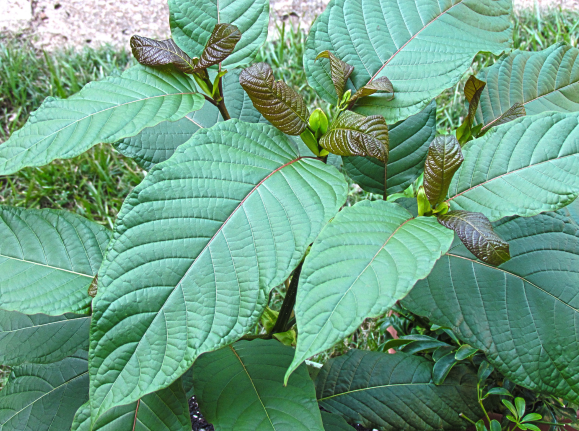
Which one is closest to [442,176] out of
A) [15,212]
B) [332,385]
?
[332,385]

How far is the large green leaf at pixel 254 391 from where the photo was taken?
1009 millimetres

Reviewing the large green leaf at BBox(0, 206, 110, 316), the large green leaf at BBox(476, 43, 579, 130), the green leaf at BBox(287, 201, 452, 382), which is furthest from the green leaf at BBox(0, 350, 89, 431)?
the large green leaf at BBox(476, 43, 579, 130)

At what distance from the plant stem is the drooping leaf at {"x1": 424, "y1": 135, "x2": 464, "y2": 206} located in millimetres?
351

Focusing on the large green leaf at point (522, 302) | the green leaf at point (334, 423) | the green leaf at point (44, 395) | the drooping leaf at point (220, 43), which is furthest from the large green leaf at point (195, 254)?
the green leaf at point (334, 423)

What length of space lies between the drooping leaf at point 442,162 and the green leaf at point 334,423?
670 mm

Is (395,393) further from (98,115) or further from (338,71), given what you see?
(98,115)

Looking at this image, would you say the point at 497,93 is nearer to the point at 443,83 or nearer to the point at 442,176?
the point at 443,83

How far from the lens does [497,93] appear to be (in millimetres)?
1190

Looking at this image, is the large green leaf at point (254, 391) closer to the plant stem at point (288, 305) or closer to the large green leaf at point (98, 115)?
the plant stem at point (288, 305)

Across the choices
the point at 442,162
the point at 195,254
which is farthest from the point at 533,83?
the point at 195,254

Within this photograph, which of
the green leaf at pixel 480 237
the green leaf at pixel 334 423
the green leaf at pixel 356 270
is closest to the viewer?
the green leaf at pixel 356 270

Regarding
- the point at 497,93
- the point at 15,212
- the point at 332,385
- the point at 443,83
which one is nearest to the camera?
the point at 443,83

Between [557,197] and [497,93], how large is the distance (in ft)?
1.46

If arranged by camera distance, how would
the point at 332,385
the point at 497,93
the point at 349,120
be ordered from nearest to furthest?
the point at 349,120, the point at 497,93, the point at 332,385
